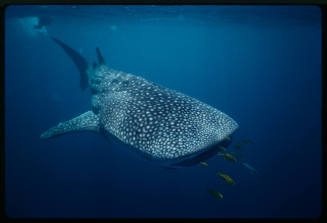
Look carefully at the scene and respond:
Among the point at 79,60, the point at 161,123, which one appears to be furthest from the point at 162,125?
the point at 79,60

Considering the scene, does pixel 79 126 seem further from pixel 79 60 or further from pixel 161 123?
pixel 79 60

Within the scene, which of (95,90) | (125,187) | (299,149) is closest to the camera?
(95,90)

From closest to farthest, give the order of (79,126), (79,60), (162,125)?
1. (162,125)
2. (79,126)
3. (79,60)

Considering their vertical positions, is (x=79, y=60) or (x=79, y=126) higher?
(x=79, y=60)

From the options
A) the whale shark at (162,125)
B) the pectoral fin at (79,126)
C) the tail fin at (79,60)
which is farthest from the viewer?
the tail fin at (79,60)

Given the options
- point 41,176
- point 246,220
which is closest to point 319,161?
point 246,220

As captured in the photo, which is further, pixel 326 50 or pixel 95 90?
pixel 95 90

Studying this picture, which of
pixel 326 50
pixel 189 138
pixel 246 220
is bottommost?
pixel 246 220

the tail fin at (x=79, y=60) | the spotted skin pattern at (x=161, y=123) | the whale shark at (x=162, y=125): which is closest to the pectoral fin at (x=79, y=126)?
the whale shark at (x=162, y=125)

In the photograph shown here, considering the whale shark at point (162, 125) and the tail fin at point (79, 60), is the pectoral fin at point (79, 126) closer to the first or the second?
the whale shark at point (162, 125)

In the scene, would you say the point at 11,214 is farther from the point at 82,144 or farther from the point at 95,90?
the point at 82,144

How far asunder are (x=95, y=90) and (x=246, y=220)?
4.91 meters

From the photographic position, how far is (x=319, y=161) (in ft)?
8.15

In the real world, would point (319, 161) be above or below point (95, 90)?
above
